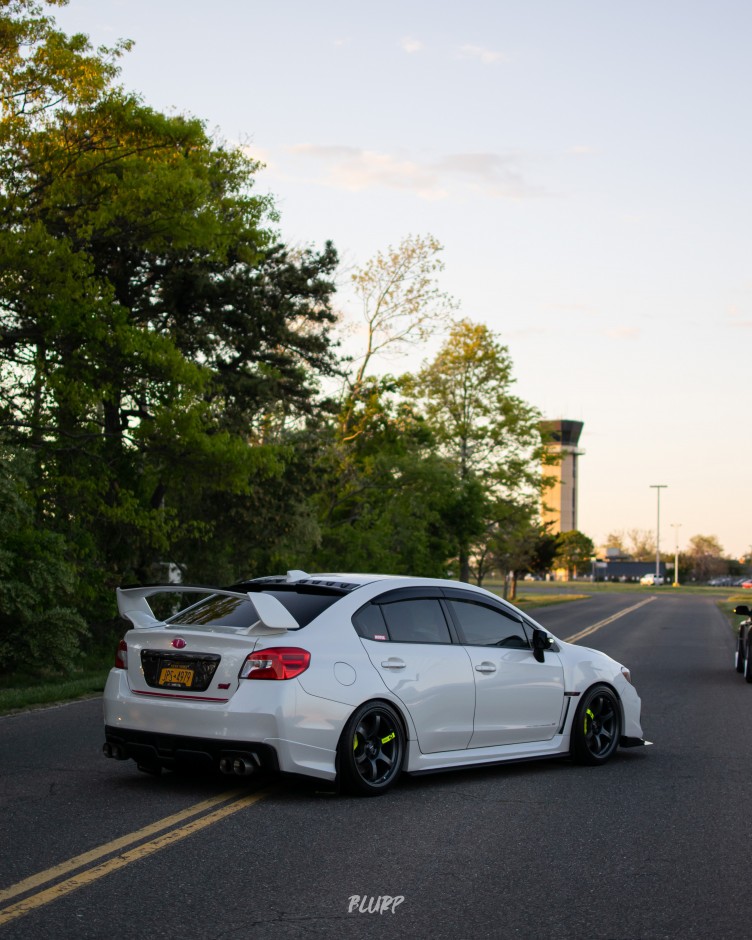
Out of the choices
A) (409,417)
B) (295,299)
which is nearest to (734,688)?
(295,299)

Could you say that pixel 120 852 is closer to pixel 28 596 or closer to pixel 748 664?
pixel 28 596

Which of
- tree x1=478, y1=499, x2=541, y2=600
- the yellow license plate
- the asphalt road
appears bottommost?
the asphalt road

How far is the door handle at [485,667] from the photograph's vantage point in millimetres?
9078

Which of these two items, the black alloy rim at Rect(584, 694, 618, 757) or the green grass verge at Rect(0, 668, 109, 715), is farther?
the green grass verge at Rect(0, 668, 109, 715)

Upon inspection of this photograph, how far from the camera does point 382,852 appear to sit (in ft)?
21.5

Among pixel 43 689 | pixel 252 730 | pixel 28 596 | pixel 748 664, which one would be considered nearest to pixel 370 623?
pixel 252 730

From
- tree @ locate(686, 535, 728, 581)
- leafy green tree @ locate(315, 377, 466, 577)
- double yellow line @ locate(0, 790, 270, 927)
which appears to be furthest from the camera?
tree @ locate(686, 535, 728, 581)

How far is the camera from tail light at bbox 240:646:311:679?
7840 mm

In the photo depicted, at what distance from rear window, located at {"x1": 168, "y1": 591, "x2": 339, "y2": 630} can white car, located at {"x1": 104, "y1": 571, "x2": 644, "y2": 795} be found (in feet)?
0.05

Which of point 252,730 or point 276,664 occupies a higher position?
point 276,664

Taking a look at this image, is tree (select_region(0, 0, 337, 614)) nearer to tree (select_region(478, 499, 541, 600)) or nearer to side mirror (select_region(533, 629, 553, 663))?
side mirror (select_region(533, 629, 553, 663))

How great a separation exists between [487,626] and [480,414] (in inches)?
1407

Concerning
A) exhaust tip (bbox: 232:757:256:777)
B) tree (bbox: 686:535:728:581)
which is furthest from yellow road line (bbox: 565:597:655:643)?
tree (bbox: 686:535:728:581)

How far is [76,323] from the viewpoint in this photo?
76.5 ft
